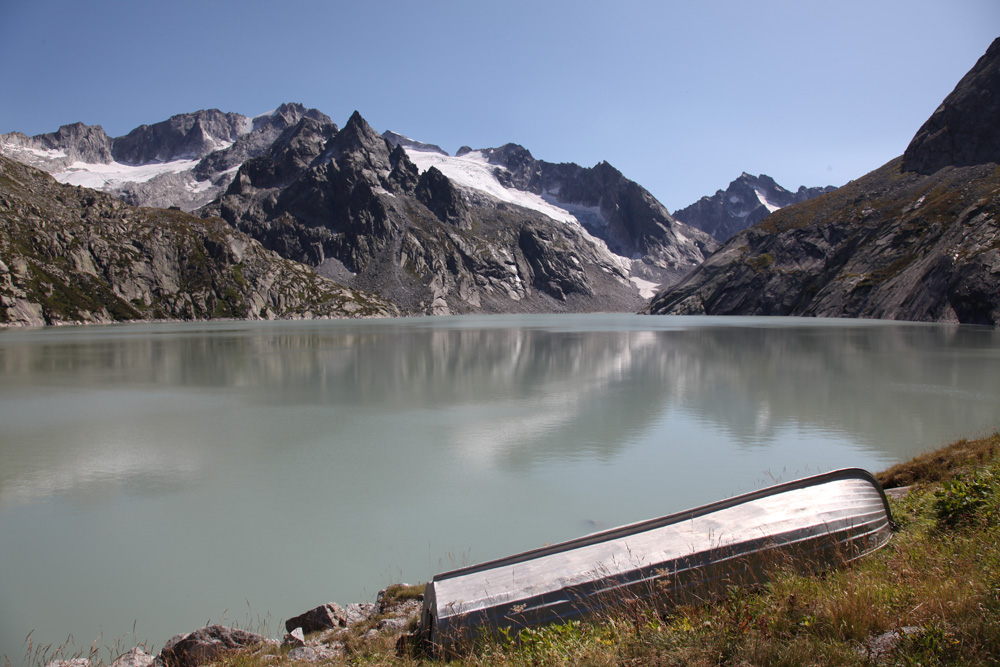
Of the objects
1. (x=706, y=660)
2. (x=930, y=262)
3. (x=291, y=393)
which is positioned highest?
(x=930, y=262)

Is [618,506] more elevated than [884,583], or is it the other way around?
[884,583]

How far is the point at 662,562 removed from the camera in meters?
7.00

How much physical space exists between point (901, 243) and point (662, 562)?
513 ft

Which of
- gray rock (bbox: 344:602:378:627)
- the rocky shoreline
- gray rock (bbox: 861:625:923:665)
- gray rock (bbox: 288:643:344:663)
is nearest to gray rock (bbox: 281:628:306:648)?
the rocky shoreline

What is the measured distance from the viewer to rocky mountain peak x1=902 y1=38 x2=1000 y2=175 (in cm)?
15150

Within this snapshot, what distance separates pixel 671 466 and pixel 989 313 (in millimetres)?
102964

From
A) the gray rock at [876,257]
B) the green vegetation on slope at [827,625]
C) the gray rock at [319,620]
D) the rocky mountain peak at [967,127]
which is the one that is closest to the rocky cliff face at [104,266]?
the gray rock at [876,257]

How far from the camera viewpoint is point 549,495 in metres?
14.4

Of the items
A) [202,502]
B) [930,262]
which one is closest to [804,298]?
[930,262]

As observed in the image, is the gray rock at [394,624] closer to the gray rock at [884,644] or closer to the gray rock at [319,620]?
the gray rock at [319,620]

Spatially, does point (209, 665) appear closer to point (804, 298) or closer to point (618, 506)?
point (618, 506)

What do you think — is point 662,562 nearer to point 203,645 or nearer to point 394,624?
point 394,624

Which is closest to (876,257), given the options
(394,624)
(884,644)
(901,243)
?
(901,243)

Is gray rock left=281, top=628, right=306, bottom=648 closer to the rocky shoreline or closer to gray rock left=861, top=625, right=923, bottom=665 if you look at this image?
the rocky shoreline
